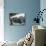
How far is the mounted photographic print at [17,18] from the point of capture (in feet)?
18.1

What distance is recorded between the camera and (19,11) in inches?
217

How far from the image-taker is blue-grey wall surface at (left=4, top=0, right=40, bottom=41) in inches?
216

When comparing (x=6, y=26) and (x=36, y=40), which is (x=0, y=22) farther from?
(x=36, y=40)

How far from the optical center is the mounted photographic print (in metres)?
5.51

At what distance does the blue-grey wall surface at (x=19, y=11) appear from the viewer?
548 cm

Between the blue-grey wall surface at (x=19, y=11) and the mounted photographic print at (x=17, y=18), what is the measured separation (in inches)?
4.8

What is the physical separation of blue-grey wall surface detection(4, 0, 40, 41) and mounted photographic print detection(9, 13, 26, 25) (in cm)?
12

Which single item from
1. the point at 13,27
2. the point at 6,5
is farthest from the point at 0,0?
the point at 13,27

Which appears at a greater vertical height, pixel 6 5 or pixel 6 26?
pixel 6 5

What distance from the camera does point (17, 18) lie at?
18.1 ft

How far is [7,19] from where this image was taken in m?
5.48

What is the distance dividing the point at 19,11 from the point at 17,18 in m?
0.30

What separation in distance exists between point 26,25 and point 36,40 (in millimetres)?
2936

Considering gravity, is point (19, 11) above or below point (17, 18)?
above
